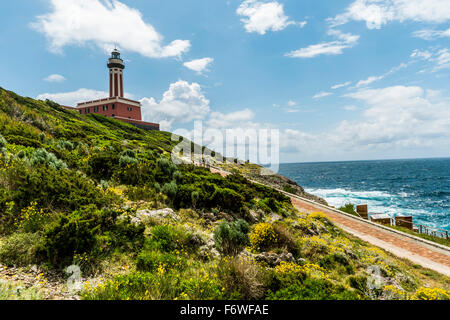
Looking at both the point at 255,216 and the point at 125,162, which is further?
the point at 125,162

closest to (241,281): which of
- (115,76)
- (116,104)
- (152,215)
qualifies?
(152,215)

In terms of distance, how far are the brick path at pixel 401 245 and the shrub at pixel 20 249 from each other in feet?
40.7

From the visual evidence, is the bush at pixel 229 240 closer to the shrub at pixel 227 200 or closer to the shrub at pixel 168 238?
the shrub at pixel 168 238

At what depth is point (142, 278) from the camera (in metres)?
4.16

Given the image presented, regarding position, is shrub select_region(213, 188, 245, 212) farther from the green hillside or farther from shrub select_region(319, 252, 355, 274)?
shrub select_region(319, 252, 355, 274)

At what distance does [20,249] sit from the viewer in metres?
4.62

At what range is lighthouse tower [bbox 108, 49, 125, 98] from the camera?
58062 mm

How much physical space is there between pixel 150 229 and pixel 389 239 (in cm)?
1178

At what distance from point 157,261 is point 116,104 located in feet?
190

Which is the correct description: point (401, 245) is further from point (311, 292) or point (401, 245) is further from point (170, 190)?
point (170, 190)

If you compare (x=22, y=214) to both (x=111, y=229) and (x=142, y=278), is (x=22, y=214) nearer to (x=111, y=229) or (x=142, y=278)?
(x=111, y=229)

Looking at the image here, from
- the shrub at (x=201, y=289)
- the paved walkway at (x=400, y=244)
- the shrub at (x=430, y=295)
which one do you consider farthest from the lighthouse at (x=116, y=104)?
the shrub at (x=430, y=295)
